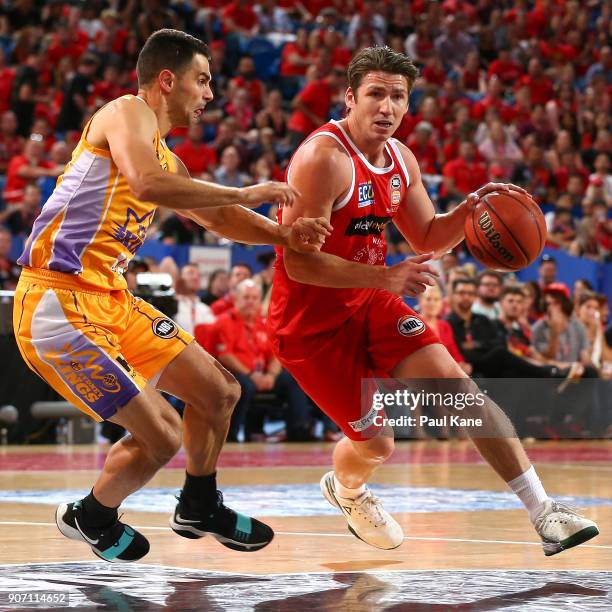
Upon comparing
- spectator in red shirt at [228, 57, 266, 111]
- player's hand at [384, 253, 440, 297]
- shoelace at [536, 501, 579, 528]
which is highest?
spectator in red shirt at [228, 57, 266, 111]

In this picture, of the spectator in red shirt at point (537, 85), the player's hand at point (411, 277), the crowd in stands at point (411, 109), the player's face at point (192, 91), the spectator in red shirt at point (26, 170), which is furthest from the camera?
the spectator in red shirt at point (537, 85)

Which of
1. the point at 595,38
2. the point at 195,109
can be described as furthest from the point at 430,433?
the point at 595,38

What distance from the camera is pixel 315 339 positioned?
17.8ft

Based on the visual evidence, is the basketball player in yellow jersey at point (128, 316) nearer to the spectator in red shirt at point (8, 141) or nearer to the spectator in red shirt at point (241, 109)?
the spectator in red shirt at point (8, 141)

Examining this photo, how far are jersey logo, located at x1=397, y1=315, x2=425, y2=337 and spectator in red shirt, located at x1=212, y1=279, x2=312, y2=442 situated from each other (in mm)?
6336

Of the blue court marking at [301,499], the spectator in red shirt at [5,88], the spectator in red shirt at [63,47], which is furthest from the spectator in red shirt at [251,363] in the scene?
the spectator in red shirt at [63,47]

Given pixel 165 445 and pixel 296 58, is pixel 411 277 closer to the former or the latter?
Result: pixel 165 445

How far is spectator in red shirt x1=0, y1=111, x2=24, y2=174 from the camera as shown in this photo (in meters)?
14.3

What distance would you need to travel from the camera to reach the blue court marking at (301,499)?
6855 millimetres

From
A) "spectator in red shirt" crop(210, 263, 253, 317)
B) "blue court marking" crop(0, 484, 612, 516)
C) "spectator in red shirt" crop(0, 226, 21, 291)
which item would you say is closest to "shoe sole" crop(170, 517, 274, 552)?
"blue court marking" crop(0, 484, 612, 516)

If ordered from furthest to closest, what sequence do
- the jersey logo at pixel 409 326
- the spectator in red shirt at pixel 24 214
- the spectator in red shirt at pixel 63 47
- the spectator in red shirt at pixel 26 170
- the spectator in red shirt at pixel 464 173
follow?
1. the spectator in red shirt at pixel 63 47
2. the spectator in red shirt at pixel 464 173
3. the spectator in red shirt at pixel 26 170
4. the spectator in red shirt at pixel 24 214
5. the jersey logo at pixel 409 326

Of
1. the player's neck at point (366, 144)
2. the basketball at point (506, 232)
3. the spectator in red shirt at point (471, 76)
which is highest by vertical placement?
the spectator in red shirt at point (471, 76)

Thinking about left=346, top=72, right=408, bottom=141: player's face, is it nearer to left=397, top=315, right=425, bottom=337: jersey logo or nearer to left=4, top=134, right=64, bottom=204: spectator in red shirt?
left=397, top=315, right=425, bottom=337: jersey logo

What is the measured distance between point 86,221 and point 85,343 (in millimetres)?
439
